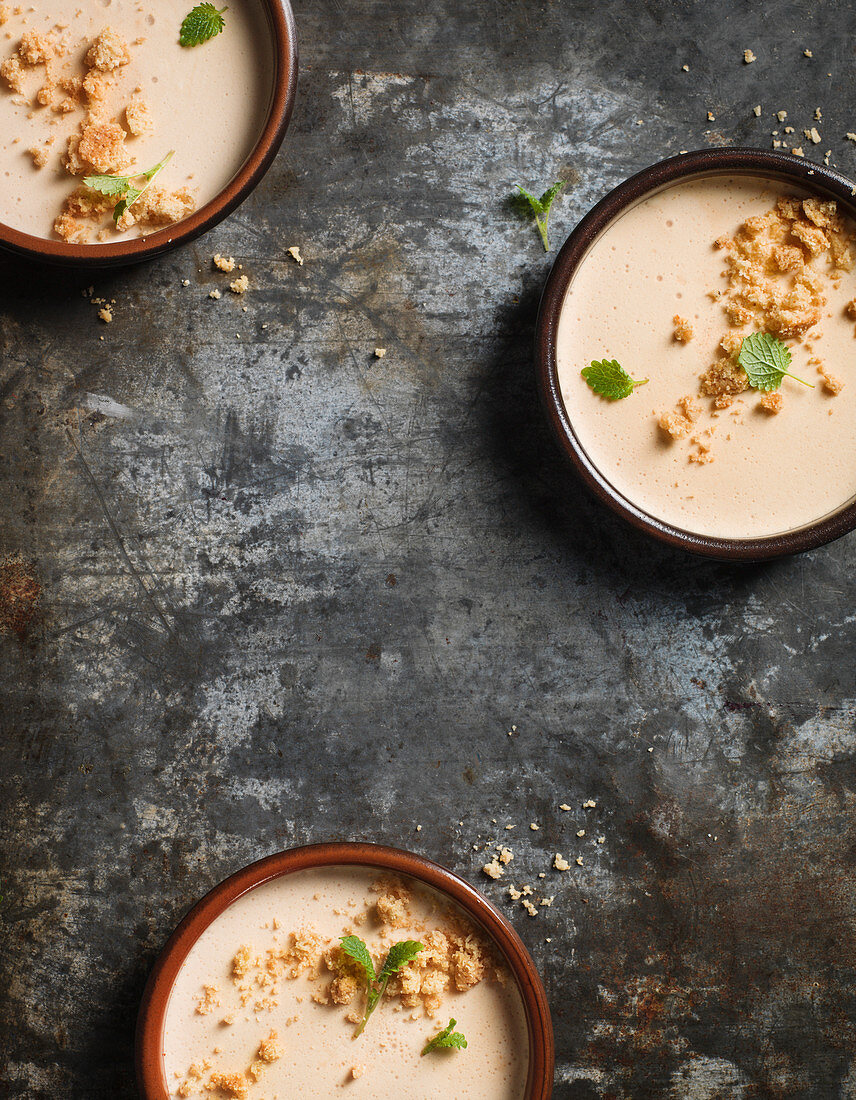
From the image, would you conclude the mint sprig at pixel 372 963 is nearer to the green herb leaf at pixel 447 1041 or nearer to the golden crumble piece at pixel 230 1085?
the green herb leaf at pixel 447 1041

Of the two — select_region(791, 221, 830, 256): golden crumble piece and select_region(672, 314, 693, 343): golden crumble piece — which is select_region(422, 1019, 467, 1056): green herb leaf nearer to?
select_region(672, 314, 693, 343): golden crumble piece

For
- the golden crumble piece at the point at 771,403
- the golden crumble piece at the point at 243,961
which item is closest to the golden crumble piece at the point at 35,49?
the golden crumble piece at the point at 771,403

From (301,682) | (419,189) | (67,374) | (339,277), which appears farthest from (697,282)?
(67,374)

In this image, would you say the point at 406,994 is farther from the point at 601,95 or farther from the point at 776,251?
the point at 601,95

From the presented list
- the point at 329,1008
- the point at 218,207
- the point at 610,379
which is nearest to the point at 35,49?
the point at 218,207

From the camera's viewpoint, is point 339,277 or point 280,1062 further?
point 339,277

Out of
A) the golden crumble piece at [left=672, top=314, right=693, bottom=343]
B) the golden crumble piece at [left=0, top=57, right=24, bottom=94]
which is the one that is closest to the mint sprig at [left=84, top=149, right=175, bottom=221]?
the golden crumble piece at [left=0, top=57, right=24, bottom=94]
